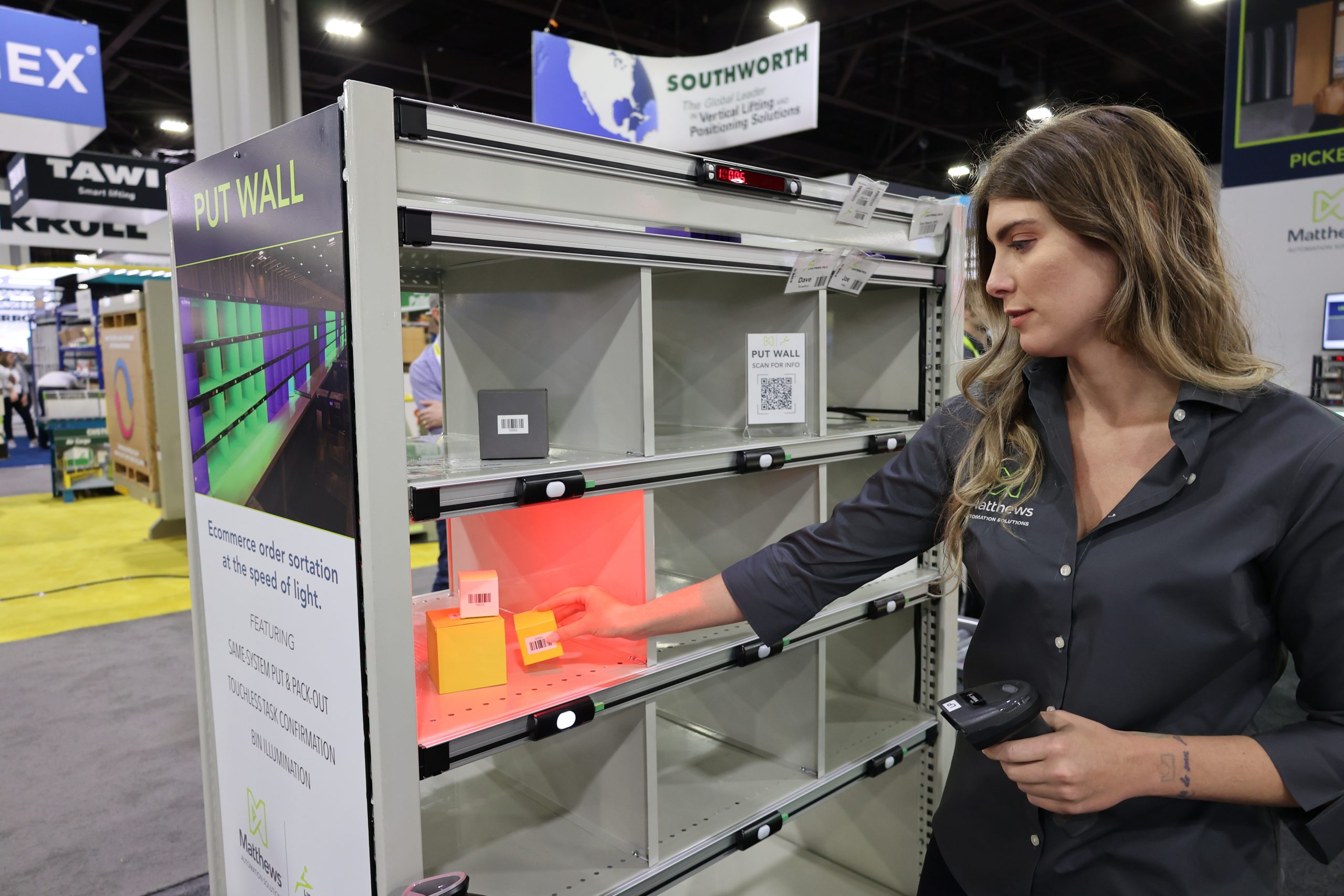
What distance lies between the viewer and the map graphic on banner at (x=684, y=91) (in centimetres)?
511

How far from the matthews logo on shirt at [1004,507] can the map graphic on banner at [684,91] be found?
13.3ft

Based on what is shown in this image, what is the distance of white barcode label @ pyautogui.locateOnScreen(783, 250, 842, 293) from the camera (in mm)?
2018

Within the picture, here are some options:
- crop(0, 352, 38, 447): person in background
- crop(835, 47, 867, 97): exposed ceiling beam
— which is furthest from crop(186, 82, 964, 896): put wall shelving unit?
crop(0, 352, 38, 447): person in background

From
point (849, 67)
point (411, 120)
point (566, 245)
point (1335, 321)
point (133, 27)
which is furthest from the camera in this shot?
point (849, 67)

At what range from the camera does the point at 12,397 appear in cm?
1627

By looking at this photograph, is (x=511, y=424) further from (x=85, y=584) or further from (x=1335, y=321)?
(x=85, y=584)

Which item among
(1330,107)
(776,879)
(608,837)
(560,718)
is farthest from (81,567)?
(1330,107)

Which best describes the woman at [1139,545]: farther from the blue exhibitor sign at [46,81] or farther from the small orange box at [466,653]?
the blue exhibitor sign at [46,81]

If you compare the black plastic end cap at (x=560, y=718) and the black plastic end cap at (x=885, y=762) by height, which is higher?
the black plastic end cap at (x=560, y=718)

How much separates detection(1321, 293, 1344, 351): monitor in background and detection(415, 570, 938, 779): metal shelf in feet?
13.6

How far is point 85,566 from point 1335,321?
9.03 meters

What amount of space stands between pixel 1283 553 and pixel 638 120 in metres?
5.06

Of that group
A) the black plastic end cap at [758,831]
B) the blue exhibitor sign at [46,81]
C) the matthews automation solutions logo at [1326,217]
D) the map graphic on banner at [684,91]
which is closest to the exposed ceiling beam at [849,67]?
the map graphic on banner at [684,91]

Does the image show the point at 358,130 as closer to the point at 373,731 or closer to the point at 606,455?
the point at 606,455
